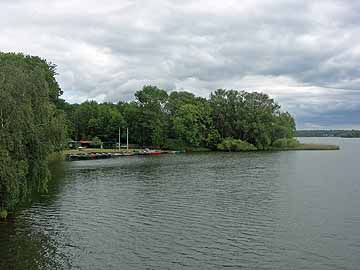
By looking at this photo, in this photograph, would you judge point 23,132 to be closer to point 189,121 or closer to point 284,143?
point 189,121

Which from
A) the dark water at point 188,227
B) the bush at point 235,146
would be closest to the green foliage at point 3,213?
the dark water at point 188,227

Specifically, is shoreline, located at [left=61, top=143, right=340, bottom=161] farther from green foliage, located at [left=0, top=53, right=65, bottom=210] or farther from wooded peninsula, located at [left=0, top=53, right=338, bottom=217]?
green foliage, located at [left=0, top=53, right=65, bottom=210]

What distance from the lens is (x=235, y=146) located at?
135750mm

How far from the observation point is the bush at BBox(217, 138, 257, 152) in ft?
443

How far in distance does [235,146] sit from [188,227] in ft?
343

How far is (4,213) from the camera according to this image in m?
32.8

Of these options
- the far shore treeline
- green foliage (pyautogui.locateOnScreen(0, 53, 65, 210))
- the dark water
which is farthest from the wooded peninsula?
green foliage (pyautogui.locateOnScreen(0, 53, 65, 210))

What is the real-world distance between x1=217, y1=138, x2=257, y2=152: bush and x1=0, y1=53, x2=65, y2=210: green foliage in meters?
103

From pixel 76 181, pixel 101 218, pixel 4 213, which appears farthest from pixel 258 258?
pixel 76 181

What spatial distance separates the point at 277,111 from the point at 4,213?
12142cm

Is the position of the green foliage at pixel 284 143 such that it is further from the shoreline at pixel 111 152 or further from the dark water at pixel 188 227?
the dark water at pixel 188 227

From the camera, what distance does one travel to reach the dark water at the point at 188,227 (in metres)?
25.0

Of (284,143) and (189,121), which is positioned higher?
(189,121)

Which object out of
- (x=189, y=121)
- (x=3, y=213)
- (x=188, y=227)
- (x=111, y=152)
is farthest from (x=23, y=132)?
(x=189, y=121)
